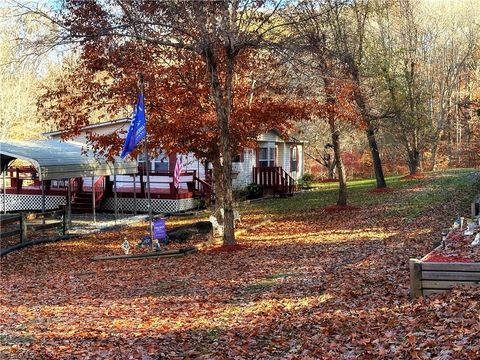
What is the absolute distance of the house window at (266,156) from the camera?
1345 inches

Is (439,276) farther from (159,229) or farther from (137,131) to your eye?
(159,229)

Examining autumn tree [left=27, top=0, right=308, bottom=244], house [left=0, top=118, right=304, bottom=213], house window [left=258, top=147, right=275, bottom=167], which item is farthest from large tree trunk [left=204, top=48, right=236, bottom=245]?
house window [left=258, top=147, right=275, bottom=167]

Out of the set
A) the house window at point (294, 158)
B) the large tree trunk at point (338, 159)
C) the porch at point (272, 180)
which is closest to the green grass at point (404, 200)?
the large tree trunk at point (338, 159)

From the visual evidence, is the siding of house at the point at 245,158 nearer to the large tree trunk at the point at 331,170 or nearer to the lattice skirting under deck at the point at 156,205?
the lattice skirting under deck at the point at 156,205

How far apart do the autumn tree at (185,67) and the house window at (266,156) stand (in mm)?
15600

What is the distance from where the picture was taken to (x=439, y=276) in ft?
Result: 24.8

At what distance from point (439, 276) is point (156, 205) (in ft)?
63.2

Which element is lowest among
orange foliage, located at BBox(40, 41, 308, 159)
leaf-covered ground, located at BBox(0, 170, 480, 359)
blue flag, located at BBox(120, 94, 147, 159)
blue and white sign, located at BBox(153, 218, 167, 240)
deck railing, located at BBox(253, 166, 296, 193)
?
leaf-covered ground, located at BBox(0, 170, 480, 359)

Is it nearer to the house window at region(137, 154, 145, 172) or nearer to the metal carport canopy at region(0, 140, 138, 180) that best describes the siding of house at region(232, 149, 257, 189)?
the house window at region(137, 154, 145, 172)

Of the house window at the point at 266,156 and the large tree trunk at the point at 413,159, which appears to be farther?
the large tree trunk at the point at 413,159

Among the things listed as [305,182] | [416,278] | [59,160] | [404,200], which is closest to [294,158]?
[305,182]

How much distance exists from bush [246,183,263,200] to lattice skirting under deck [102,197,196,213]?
15.5 feet

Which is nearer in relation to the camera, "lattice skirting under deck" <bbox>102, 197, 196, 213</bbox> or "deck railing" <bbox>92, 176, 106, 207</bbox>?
"lattice skirting under deck" <bbox>102, 197, 196, 213</bbox>

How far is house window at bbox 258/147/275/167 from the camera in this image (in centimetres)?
3416
